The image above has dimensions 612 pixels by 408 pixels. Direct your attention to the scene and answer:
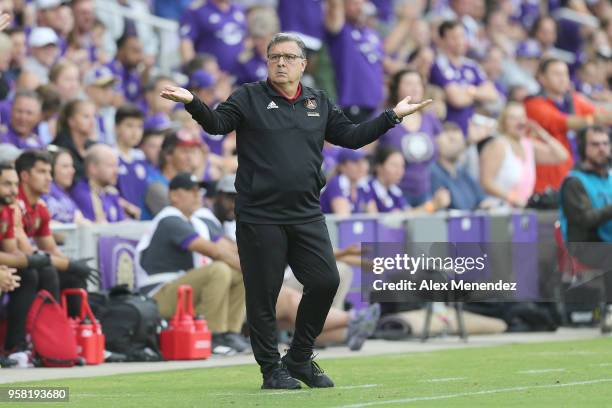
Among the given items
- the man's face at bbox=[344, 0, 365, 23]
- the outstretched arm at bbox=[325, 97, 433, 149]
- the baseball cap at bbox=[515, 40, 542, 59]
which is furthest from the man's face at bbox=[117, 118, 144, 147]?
the baseball cap at bbox=[515, 40, 542, 59]

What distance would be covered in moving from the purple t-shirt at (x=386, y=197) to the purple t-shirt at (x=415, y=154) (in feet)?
1.64

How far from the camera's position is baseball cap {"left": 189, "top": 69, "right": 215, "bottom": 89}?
57.3 ft

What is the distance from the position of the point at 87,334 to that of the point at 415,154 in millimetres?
6514

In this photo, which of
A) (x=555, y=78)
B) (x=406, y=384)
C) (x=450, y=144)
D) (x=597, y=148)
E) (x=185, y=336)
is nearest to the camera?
(x=406, y=384)

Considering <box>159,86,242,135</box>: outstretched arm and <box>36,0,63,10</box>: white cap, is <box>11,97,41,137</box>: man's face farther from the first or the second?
<box>159,86,242,135</box>: outstretched arm

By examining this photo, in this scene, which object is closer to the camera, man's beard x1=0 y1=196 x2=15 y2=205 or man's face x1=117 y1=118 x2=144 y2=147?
man's beard x1=0 y1=196 x2=15 y2=205

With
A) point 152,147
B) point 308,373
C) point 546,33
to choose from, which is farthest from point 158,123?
point 546,33

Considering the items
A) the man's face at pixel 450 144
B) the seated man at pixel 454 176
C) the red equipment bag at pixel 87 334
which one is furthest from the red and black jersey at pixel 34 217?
the man's face at pixel 450 144

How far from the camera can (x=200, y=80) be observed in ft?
57.4

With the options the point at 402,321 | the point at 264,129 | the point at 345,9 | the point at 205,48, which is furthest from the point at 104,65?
the point at 264,129

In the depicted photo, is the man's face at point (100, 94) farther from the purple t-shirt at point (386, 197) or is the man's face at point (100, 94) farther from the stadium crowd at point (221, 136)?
the purple t-shirt at point (386, 197)

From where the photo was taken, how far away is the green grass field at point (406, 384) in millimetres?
9195

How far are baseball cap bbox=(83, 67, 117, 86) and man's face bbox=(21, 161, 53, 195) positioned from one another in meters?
4.25

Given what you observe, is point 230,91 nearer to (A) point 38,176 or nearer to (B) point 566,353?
(A) point 38,176
